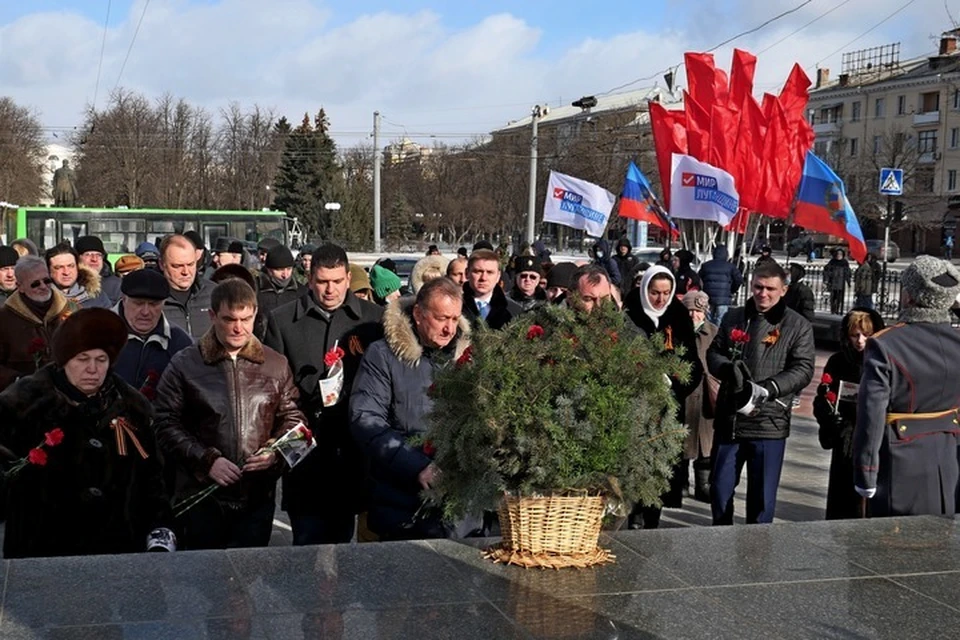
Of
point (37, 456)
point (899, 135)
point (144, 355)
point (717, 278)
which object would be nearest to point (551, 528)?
point (37, 456)

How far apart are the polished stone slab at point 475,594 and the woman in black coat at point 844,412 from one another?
219 cm

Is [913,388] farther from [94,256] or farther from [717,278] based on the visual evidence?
[717,278]

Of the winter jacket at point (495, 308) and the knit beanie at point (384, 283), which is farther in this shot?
the knit beanie at point (384, 283)

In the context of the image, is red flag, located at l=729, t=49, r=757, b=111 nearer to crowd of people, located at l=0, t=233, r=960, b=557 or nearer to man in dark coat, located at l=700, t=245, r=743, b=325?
man in dark coat, located at l=700, t=245, r=743, b=325

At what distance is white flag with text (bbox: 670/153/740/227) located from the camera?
18.3m

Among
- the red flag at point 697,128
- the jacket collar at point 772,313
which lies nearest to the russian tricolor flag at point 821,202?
the red flag at point 697,128

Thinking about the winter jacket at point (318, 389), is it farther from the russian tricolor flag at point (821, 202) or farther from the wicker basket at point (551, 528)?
the russian tricolor flag at point (821, 202)

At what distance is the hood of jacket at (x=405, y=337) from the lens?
17.1 ft

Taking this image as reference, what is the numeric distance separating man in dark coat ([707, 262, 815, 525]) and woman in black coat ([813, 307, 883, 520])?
0.26 meters

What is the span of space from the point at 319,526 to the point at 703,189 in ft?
44.6

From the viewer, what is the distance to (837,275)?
2533 cm

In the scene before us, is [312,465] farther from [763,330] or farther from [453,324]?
[763,330]

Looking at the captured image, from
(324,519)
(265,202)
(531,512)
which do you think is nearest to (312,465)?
(324,519)

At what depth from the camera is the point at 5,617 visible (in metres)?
3.86
